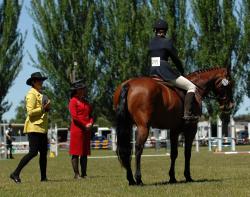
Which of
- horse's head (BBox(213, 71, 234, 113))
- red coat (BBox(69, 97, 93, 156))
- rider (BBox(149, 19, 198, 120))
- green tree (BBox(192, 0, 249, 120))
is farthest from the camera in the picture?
green tree (BBox(192, 0, 249, 120))

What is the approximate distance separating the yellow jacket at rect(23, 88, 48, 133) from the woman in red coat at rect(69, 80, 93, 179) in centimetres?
96

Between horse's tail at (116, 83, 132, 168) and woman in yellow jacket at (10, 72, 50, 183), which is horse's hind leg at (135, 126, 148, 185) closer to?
horse's tail at (116, 83, 132, 168)

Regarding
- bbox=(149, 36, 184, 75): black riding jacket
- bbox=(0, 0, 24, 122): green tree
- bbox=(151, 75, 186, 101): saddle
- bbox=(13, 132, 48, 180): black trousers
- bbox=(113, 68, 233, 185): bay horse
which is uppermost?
bbox=(0, 0, 24, 122): green tree

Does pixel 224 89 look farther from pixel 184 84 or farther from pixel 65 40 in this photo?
pixel 65 40

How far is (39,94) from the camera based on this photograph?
38.3 ft

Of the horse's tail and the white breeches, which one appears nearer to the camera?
the horse's tail

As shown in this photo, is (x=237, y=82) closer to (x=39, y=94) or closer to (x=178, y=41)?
(x=178, y=41)

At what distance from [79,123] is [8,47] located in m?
35.0

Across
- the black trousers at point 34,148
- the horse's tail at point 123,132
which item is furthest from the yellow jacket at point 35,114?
the horse's tail at point 123,132

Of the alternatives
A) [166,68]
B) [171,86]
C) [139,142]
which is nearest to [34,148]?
[139,142]

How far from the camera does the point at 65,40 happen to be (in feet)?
155

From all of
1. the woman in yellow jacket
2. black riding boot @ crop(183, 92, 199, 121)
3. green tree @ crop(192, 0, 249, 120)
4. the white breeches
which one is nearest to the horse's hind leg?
black riding boot @ crop(183, 92, 199, 121)

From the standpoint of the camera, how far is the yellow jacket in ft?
37.6

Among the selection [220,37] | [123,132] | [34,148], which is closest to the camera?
[123,132]
